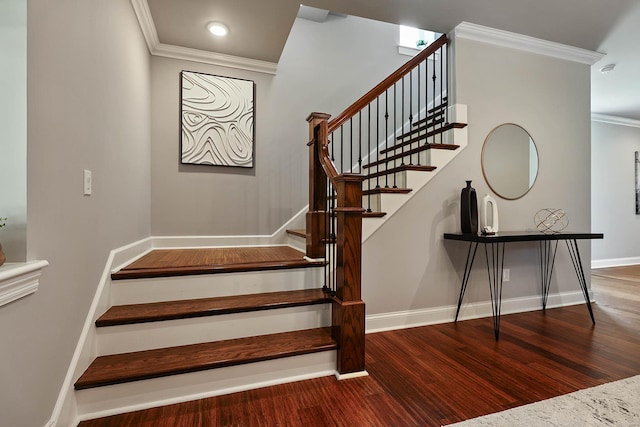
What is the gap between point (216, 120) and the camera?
3258mm

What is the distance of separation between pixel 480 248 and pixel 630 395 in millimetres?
1425

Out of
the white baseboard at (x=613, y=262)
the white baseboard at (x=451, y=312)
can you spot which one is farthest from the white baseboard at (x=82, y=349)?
the white baseboard at (x=613, y=262)

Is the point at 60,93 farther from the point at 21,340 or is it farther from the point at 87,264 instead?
the point at 21,340

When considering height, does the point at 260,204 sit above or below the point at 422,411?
above

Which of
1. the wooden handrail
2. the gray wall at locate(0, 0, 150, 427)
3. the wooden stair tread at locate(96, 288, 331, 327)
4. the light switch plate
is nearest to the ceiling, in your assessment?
the wooden handrail

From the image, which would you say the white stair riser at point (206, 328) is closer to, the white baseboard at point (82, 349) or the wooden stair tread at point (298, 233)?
the white baseboard at point (82, 349)

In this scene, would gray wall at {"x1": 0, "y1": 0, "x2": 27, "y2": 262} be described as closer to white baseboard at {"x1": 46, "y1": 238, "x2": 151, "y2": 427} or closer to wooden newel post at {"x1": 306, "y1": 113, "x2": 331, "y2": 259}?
white baseboard at {"x1": 46, "y1": 238, "x2": 151, "y2": 427}

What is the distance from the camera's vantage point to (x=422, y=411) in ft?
4.97

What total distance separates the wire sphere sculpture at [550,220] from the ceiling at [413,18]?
173 cm

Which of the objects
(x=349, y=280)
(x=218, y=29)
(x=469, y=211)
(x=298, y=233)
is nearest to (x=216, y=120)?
(x=218, y=29)

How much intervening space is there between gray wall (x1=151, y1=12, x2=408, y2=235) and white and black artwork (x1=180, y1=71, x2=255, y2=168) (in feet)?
0.27

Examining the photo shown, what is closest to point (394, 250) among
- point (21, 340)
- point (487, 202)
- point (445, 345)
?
point (445, 345)

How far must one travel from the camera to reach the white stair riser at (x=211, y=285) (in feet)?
6.40

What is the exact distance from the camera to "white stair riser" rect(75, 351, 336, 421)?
1.46m
